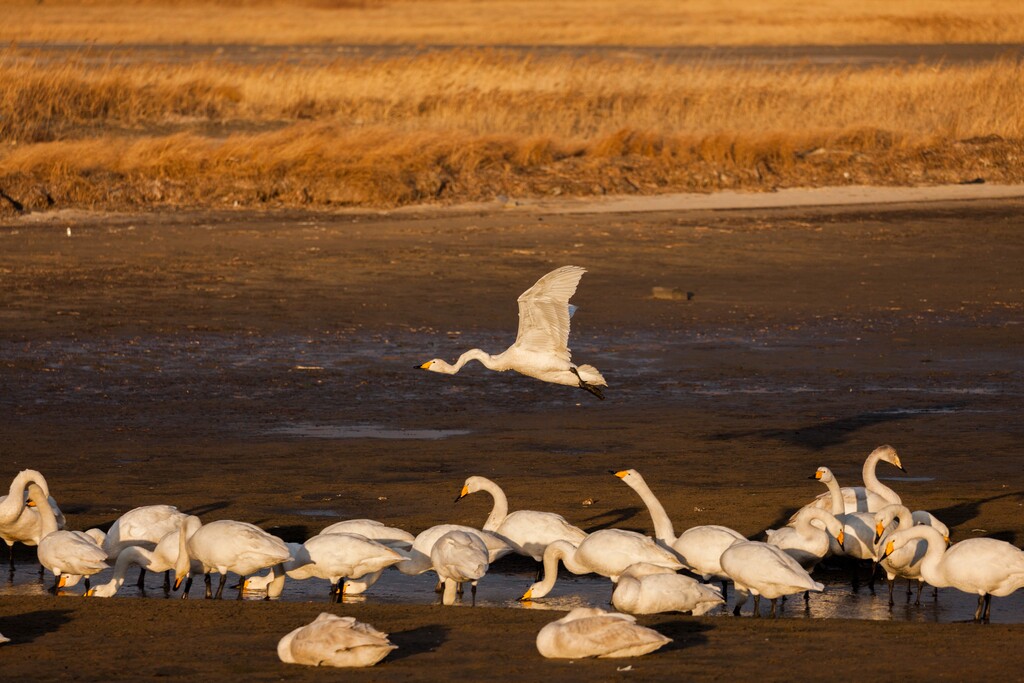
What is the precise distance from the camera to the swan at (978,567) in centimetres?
938

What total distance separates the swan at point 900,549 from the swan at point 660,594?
139 centimetres

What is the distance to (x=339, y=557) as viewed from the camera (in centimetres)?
976

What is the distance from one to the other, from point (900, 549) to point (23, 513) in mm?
5335

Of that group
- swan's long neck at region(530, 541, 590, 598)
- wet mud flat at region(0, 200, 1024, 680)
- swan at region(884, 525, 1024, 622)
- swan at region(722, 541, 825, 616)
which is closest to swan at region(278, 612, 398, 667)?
wet mud flat at region(0, 200, 1024, 680)

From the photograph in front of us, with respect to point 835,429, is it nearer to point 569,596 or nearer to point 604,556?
point 569,596

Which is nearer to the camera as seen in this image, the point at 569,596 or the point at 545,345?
the point at 569,596

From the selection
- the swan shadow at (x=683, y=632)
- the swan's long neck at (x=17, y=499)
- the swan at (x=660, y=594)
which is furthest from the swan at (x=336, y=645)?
the swan's long neck at (x=17, y=499)

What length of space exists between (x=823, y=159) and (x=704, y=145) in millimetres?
2317

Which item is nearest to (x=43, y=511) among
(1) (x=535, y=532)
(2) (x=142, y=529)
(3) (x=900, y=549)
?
(2) (x=142, y=529)

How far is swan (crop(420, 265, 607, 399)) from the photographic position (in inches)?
496

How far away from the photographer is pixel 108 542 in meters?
10.4

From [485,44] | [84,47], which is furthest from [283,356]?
[485,44]

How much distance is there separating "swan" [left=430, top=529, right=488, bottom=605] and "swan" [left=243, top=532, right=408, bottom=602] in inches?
11.7

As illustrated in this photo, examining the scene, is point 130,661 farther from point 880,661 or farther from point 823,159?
point 823,159
